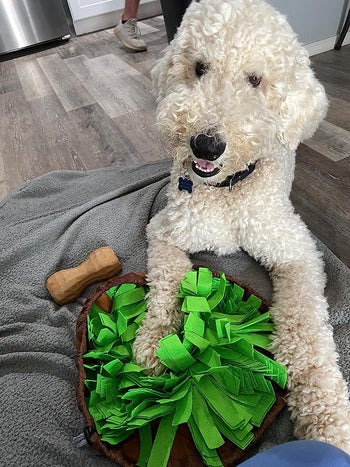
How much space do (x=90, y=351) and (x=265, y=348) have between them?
16.8 inches

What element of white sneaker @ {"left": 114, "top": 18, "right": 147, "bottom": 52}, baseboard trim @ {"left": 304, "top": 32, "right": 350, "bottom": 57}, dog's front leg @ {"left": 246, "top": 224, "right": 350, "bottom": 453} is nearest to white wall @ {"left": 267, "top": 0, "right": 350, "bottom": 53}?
baseboard trim @ {"left": 304, "top": 32, "right": 350, "bottom": 57}

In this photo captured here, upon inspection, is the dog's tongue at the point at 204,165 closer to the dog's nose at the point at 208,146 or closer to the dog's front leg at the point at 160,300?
the dog's nose at the point at 208,146

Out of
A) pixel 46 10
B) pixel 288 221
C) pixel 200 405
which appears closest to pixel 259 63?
pixel 288 221

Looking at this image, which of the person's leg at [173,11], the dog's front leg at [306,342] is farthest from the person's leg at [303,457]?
the person's leg at [173,11]

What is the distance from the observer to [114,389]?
915 millimetres

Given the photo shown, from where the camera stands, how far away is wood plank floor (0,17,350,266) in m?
1.63

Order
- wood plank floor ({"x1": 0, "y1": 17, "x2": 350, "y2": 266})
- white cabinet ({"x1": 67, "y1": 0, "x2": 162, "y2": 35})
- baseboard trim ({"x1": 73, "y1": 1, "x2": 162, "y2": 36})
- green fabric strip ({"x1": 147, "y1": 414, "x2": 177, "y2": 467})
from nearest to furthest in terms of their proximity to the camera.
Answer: green fabric strip ({"x1": 147, "y1": 414, "x2": 177, "y2": 467})
wood plank floor ({"x1": 0, "y1": 17, "x2": 350, "y2": 266})
white cabinet ({"x1": 67, "y1": 0, "x2": 162, "y2": 35})
baseboard trim ({"x1": 73, "y1": 1, "x2": 162, "y2": 36})

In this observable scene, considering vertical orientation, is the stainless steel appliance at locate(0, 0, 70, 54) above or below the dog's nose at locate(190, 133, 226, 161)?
below

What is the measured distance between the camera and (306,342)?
3.03 feet

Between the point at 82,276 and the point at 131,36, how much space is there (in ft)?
9.38

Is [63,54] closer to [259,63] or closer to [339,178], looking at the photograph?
[339,178]

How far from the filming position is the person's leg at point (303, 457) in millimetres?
574

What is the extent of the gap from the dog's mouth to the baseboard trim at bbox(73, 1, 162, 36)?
383 cm

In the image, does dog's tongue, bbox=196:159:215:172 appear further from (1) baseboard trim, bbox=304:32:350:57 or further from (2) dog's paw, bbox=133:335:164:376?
(1) baseboard trim, bbox=304:32:350:57
